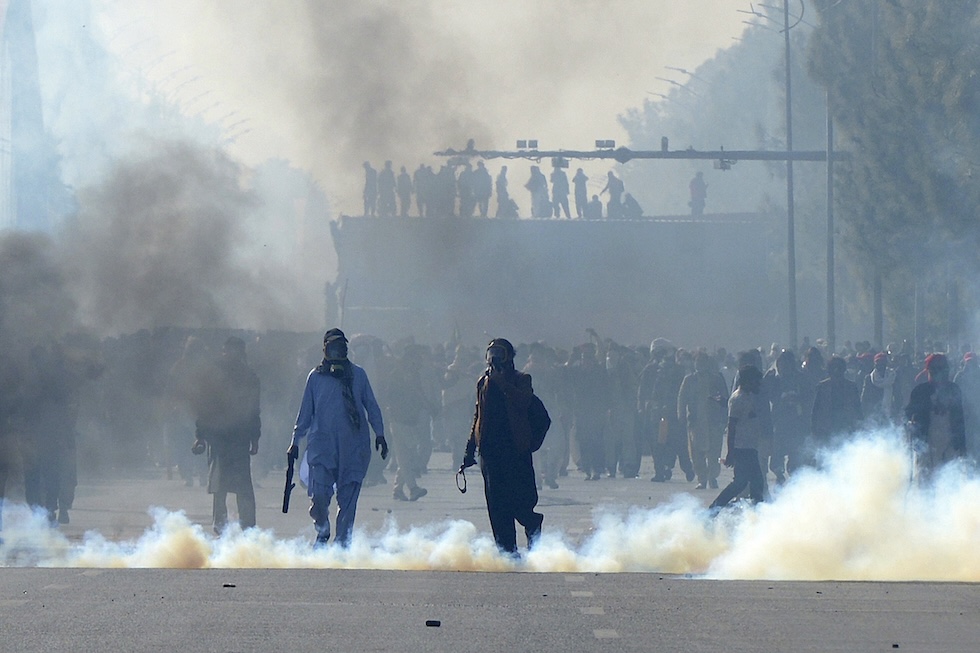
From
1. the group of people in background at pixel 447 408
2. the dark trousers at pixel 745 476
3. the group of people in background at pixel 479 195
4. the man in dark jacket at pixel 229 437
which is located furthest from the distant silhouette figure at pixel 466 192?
the man in dark jacket at pixel 229 437

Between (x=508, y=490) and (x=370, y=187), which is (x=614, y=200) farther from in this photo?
(x=508, y=490)

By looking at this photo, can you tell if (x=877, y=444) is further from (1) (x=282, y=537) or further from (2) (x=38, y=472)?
(2) (x=38, y=472)

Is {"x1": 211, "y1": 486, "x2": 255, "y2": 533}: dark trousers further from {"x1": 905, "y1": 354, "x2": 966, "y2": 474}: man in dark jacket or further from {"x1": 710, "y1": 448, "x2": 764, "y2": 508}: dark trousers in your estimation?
{"x1": 905, "y1": 354, "x2": 966, "y2": 474}: man in dark jacket

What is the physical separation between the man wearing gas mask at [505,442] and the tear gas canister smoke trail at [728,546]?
0.35 m

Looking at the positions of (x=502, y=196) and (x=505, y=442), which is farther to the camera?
(x=502, y=196)

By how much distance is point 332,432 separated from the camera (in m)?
12.2

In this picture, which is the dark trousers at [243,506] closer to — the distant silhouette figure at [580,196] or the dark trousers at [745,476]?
the dark trousers at [745,476]

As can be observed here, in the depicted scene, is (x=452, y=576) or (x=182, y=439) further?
(x=182, y=439)

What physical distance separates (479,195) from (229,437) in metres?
45.0

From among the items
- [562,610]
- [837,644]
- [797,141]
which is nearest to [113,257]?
[562,610]

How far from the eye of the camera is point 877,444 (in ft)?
50.0

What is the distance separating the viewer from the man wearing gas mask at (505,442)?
11.8m

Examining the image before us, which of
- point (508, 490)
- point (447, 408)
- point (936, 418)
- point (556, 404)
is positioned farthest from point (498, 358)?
point (447, 408)

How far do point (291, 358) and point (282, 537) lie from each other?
10869mm
